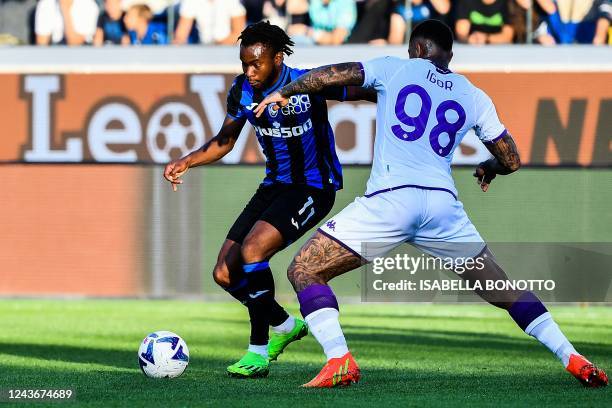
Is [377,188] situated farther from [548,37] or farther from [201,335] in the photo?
[548,37]

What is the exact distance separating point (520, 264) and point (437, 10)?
191 inches

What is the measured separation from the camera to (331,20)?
62.6ft

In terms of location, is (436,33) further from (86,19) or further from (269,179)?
(86,19)

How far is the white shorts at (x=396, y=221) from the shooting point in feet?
21.5

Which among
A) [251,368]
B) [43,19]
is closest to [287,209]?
[251,368]

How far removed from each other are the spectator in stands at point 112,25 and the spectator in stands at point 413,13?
4.34 metres

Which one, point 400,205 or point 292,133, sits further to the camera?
point 292,133

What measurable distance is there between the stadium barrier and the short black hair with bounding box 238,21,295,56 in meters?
9.80

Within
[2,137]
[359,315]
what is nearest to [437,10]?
[359,315]

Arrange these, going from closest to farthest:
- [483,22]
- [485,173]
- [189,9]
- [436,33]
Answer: [436,33] → [485,173] → [483,22] → [189,9]

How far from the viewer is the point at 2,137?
19.4m

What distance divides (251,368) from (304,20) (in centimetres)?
1210

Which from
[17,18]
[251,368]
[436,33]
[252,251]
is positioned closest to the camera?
[436,33]

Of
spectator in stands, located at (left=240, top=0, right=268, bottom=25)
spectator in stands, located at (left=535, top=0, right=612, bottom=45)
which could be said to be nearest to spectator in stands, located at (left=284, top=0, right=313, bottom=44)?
spectator in stands, located at (left=240, top=0, right=268, bottom=25)
